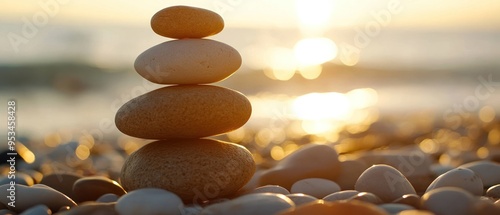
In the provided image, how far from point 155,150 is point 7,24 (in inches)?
593

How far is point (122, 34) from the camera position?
24297 mm

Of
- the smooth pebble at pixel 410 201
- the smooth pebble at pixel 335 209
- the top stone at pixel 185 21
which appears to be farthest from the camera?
the top stone at pixel 185 21

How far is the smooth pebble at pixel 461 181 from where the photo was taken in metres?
3.40

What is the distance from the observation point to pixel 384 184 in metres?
3.39

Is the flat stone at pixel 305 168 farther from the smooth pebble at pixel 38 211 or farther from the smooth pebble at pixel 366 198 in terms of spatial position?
the smooth pebble at pixel 38 211

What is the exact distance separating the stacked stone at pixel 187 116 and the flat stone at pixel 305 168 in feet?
2.13

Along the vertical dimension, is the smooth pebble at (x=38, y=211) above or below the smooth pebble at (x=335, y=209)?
above

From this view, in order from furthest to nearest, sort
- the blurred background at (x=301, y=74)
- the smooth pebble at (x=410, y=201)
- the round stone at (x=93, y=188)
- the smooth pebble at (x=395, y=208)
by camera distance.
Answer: the blurred background at (x=301, y=74) → the round stone at (x=93, y=188) → the smooth pebble at (x=410, y=201) → the smooth pebble at (x=395, y=208)

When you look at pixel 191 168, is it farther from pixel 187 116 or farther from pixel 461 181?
pixel 461 181

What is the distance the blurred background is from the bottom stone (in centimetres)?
311

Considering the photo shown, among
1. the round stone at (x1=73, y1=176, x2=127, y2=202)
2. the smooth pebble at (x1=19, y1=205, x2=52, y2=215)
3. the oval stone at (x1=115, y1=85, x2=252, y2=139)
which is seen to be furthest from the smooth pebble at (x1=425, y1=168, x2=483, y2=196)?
the smooth pebble at (x1=19, y1=205, x2=52, y2=215)

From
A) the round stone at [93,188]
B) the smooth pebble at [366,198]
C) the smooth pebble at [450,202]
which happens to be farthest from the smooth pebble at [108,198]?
the smooth pebble at [450,202]

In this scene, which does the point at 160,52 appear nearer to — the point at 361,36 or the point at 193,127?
the point at 193,127

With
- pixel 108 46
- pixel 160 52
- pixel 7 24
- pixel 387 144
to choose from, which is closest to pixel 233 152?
pixel 160 52
